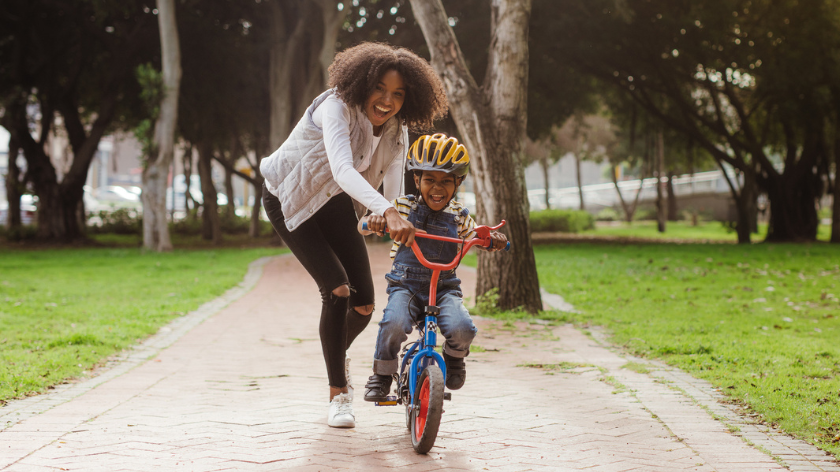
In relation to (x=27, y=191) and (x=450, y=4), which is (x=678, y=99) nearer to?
(x=450, y=4)

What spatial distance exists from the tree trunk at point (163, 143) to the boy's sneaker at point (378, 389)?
15.3m

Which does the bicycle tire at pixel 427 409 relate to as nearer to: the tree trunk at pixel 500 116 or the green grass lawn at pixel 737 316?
the green grass lawn at pixel 737 316

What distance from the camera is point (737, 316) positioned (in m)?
8.12

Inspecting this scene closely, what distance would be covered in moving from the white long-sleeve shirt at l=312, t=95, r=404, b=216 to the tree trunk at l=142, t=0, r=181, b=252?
15147mm

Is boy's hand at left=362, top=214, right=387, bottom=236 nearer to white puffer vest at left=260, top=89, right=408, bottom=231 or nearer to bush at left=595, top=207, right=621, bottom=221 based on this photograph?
white puffer vest at left=260, top=89, right=408, bottom=231

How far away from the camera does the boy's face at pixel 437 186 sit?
11.8 feet

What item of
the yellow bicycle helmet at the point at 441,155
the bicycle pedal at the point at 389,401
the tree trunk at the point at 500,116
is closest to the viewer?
the yellow bicycle helmet at the point at 441,155

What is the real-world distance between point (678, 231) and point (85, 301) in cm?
2729

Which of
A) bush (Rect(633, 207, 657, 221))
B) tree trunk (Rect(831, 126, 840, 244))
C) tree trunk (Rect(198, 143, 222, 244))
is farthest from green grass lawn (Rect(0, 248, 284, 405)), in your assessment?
bush (Rect(633, 207, 657, 221))

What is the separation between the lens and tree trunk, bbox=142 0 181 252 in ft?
56.5

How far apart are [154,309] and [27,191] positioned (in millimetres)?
15846

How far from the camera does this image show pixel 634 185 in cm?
4750

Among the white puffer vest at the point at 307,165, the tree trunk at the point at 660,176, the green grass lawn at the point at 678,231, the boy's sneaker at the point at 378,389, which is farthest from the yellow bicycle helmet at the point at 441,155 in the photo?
the tree trunk at the point at 660,176

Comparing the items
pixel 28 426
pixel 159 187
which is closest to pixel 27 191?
pixel 159 187
